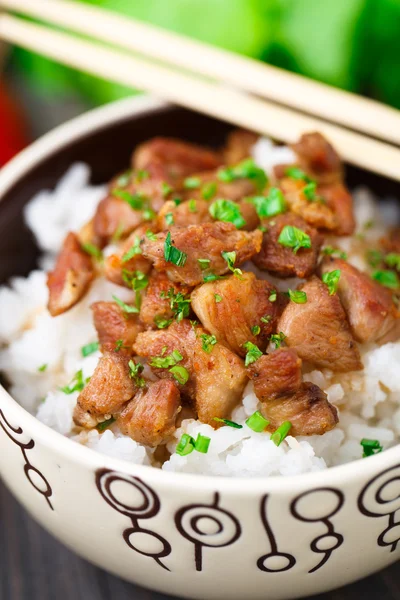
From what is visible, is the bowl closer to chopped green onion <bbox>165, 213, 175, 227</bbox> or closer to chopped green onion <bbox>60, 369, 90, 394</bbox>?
chopped green onion <bbox>60, 369, 90, 394</bbox>

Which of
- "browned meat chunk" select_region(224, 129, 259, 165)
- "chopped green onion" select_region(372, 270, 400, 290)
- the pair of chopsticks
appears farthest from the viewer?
"browned meat chunk" select_region(224, 129, 259, 165)

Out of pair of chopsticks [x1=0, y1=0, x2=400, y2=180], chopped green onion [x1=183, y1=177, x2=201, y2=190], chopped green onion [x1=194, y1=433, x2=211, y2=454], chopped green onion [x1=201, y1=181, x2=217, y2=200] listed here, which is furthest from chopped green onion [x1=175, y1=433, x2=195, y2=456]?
pair of chopsticks [x1=0, y1=0, x2=400, y2=180]

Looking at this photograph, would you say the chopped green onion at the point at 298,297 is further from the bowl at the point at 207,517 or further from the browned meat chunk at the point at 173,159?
the browned meat chunk at the point at 173,159

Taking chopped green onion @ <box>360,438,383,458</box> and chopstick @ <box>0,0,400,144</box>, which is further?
chopstick @ <box>0,0,400,144</box>

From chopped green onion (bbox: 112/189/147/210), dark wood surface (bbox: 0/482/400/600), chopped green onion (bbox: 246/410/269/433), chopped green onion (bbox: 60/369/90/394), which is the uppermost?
chopped green onion (bbox: 112/189/147/210)

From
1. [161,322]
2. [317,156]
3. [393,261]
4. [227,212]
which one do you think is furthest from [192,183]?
[393,261]

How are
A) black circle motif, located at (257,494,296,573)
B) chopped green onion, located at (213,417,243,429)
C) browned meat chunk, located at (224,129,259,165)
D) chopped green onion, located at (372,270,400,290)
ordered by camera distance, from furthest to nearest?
browned meat chunk, located at (224,129,259,165), chopped green onion, located at (372,270,400,290), chopped green onion, located at (213,417,243,429), black circle motif, located at (257,494,296,573)
